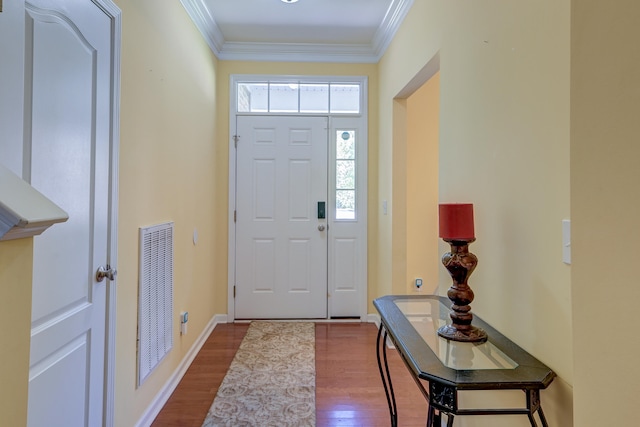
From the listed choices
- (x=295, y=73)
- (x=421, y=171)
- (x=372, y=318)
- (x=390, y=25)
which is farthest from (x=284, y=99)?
(x=372, y=318)

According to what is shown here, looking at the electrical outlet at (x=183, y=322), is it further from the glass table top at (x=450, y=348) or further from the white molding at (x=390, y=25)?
the white molding at (x=390, y=25)

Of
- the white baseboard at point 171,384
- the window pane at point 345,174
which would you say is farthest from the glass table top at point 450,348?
the window pane at point 345,174

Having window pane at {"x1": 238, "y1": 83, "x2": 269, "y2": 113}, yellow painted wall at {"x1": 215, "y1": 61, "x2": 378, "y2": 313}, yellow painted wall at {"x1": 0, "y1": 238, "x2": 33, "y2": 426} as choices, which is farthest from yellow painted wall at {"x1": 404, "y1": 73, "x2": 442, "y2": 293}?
yellow painted wall at {"x1": 0, "y1": 238, "x2": 33, "y2": 426}

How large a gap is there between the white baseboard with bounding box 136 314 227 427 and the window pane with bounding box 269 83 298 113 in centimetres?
226

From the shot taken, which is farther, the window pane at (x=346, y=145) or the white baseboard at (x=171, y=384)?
the window pane at (x=346, y=145)

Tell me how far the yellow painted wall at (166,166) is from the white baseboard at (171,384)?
0.05m

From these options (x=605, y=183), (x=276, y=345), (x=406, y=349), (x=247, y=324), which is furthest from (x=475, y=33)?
(x=247, y=324)

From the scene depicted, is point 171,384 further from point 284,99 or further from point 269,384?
point 284,99

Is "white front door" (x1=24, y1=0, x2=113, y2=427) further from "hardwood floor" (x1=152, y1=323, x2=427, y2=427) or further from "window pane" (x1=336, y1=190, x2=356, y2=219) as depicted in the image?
"window pane" (x1=336, y1=190, x2=356, y2=219)

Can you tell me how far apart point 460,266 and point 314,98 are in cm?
268

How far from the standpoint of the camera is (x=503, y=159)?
1.26 meters

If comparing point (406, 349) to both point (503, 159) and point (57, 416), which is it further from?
point (57, 416)

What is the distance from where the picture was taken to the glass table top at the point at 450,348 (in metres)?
0.99

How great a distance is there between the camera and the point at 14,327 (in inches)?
25.6
